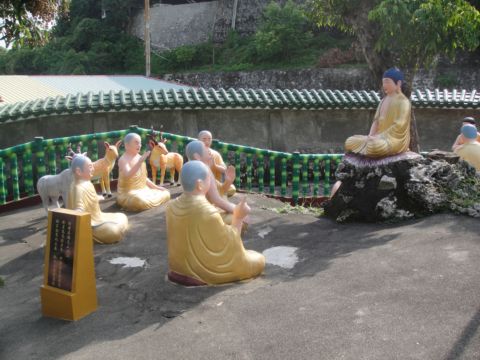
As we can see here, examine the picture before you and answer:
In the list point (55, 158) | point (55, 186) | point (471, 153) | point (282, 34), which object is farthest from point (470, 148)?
point (282, 34)

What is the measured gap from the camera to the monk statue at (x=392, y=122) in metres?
7.16

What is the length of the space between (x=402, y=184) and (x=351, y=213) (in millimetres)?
869

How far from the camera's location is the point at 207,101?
11469mm

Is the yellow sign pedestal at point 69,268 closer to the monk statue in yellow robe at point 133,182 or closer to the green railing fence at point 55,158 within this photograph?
the monk statue in yellow robe at point 133,182

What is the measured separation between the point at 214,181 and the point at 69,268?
2.11 metres

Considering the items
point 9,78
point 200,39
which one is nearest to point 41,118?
point 9,78

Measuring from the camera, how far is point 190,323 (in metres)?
4.28

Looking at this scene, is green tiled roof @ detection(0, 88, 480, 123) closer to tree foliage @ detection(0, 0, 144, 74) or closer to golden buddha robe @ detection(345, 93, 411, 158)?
golden buddha robe @ detection(345, 93, 411, 158)

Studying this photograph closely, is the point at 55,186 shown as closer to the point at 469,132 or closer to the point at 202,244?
the point at 202,244

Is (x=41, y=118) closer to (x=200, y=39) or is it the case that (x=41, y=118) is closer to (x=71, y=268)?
(x=71, y=268)

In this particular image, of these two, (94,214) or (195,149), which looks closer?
(195,149)

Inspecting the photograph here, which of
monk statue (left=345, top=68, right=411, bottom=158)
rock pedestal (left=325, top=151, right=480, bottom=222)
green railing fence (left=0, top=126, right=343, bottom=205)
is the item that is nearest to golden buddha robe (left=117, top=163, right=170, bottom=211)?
green railing fence (left=0, top=126, right=343, bottom=205)

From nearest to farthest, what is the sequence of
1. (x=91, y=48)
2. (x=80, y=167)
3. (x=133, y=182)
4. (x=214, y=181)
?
1. (x=214, y=181)
2. (x=80, y=167)
3. (x=133, y=182)
4. (x=91, y=48)

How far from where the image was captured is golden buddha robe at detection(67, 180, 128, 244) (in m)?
6.30
